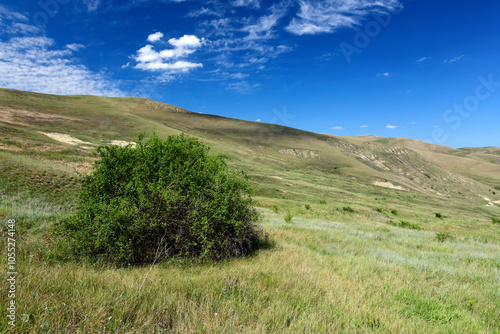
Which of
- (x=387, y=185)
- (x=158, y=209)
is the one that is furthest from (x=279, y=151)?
(x=158, y=209)

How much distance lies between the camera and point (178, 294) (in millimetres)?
3965

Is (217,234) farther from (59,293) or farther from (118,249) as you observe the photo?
(59,293)

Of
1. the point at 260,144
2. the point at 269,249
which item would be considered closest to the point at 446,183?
the point at 260,144

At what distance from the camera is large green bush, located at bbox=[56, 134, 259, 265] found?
6414 mm

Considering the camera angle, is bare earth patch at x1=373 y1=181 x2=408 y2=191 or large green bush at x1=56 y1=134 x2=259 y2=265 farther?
bare earth patch at x1=373 y1=181 x2=408 y2=191

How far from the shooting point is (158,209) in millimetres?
6809

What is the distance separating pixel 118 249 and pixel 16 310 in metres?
3.70

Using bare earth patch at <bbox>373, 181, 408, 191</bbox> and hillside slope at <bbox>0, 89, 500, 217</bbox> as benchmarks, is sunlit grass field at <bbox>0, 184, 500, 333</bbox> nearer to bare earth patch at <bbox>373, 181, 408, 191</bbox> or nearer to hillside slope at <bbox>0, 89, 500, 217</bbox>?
hillside slope at <bbox>0, 89, 500, 217</bbox>

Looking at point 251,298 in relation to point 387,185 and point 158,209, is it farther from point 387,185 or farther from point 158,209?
point 387,185

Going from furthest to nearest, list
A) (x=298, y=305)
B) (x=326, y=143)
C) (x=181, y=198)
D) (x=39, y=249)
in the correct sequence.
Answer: (x=326, y=143) < (x=181, y=198) < (x=39, y=249) < (x=298, y=305)

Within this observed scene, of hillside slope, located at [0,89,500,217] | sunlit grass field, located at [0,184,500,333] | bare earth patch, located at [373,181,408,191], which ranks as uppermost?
hillside slope, located at [0,89,500,217]

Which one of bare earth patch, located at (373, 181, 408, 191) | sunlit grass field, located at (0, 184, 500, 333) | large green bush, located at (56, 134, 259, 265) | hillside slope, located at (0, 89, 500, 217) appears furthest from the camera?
bare earth patch, located at (373, 181, 408, 191)

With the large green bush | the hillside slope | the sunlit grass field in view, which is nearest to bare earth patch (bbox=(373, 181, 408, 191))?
the hillside slope

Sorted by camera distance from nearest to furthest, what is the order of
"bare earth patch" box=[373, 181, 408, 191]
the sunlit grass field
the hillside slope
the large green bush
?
the sunlit grass field, the large green bush, the hillside slope, "bare earth patch" box=[373, 181, 408, 191]
